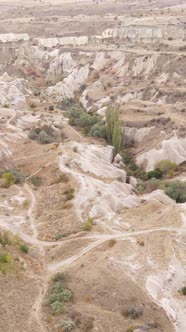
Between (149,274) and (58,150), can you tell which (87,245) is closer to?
(149,274)

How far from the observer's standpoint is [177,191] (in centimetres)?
4372

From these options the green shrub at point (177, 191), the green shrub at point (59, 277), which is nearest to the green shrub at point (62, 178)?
the green shrub at point (177, 191)

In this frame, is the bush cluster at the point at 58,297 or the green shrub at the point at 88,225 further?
the green shrub at the point at 88,225

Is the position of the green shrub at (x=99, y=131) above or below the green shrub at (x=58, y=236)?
below

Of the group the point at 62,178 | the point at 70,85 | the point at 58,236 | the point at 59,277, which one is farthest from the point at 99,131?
the point at 59,277

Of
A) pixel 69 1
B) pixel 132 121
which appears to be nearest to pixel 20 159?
pixel 132 121

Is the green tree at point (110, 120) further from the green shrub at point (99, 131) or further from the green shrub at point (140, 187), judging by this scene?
Result: the green shrub at point (140, 187)

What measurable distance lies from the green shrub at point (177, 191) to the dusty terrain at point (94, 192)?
5.15ft

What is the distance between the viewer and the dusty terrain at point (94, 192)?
26.3 meters

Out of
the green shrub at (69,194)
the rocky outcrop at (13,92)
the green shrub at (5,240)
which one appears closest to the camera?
the green shrub at (5,240)

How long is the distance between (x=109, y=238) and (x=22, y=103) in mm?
43889

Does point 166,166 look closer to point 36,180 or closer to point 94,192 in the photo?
point 94,192

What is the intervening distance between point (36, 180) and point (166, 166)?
16.0m

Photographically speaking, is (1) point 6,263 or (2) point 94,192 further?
(2) point 94,192
